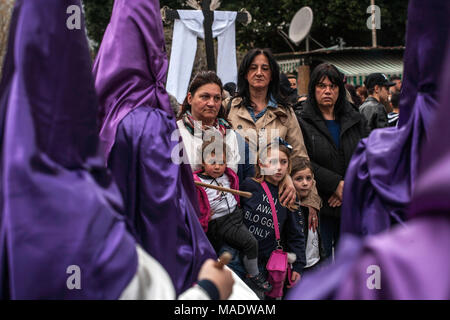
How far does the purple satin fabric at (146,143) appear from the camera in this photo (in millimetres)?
2807

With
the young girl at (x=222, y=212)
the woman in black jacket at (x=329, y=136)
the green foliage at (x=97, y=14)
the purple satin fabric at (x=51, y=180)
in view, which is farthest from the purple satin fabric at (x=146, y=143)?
the green foliage at (x=97, y=14)

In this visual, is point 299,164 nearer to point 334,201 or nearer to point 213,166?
point 334,201

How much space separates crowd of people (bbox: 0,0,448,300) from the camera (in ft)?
5.07

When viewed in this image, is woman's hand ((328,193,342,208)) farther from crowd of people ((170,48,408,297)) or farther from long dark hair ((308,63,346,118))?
long dark hair ((308,63,346,118))

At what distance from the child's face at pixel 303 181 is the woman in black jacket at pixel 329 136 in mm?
131

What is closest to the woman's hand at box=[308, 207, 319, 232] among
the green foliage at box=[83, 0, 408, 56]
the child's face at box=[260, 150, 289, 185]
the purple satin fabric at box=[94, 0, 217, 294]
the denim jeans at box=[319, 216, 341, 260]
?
the denim jeans at box=[319, 216, 341, 260]

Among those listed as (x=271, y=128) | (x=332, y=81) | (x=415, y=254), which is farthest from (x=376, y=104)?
(x=415, y=254)

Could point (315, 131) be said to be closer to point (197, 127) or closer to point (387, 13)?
point (197, 127)

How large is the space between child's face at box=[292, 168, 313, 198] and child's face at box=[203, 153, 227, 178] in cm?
66

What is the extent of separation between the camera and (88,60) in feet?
6.03

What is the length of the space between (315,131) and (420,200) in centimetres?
328

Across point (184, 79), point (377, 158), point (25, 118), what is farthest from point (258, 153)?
point (184, 79)

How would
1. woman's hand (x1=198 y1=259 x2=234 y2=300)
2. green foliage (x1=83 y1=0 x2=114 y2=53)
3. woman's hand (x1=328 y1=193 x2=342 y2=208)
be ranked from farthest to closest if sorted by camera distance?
green foliage (x1=83 y1=0 x2=114 y2=53)
woman's hand (x1=328 y1=193 x2=342 y2=208)
woman's hand (x1=198 y1=259 x2=234 y2=300)

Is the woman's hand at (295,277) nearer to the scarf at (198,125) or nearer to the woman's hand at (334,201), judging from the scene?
the woman's hand at (334,201)
